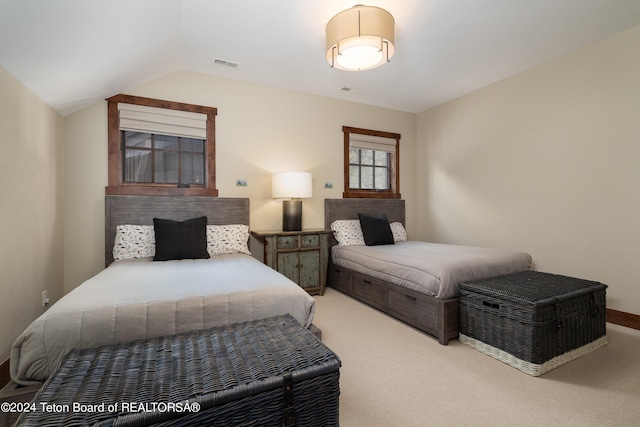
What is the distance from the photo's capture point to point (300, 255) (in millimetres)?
3633

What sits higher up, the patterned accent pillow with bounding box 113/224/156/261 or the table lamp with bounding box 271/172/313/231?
the table lamp with bounding box 271/172/313/231

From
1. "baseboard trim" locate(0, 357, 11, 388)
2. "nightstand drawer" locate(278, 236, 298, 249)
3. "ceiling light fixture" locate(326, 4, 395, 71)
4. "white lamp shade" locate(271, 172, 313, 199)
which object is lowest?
"baseboard trim" locate(0, 357, 11, 388)

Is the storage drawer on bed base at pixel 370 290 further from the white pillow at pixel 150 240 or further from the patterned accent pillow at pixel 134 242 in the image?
the patterned accent pillow at pixel 134 242

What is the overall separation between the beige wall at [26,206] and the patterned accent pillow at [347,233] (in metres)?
2.98

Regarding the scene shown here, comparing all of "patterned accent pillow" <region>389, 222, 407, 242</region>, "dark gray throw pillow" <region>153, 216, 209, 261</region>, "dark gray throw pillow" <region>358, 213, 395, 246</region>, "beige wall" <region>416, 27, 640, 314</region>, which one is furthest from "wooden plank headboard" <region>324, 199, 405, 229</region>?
"dark gray throw pillow" <region>153, 216, 209, 261</region>

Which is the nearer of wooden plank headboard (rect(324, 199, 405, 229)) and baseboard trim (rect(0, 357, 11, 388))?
baseboard trim (rect(0, 357, 11, 388))

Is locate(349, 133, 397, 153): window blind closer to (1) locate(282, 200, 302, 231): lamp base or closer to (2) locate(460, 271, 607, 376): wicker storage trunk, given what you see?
(1) locate(282, 200, 302, 231): lamp base

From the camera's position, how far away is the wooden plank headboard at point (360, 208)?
431 centimetres

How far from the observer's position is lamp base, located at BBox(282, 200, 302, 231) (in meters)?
3.75

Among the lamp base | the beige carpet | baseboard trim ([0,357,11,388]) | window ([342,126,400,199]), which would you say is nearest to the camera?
the beige carpet

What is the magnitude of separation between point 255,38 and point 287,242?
2.15 meters

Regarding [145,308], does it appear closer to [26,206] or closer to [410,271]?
[26,206]

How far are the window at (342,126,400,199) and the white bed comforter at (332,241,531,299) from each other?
1.37 metres

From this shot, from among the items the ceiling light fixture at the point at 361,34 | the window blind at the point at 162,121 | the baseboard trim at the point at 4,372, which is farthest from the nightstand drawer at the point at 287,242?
the baseboard trim at the point at 4,372
